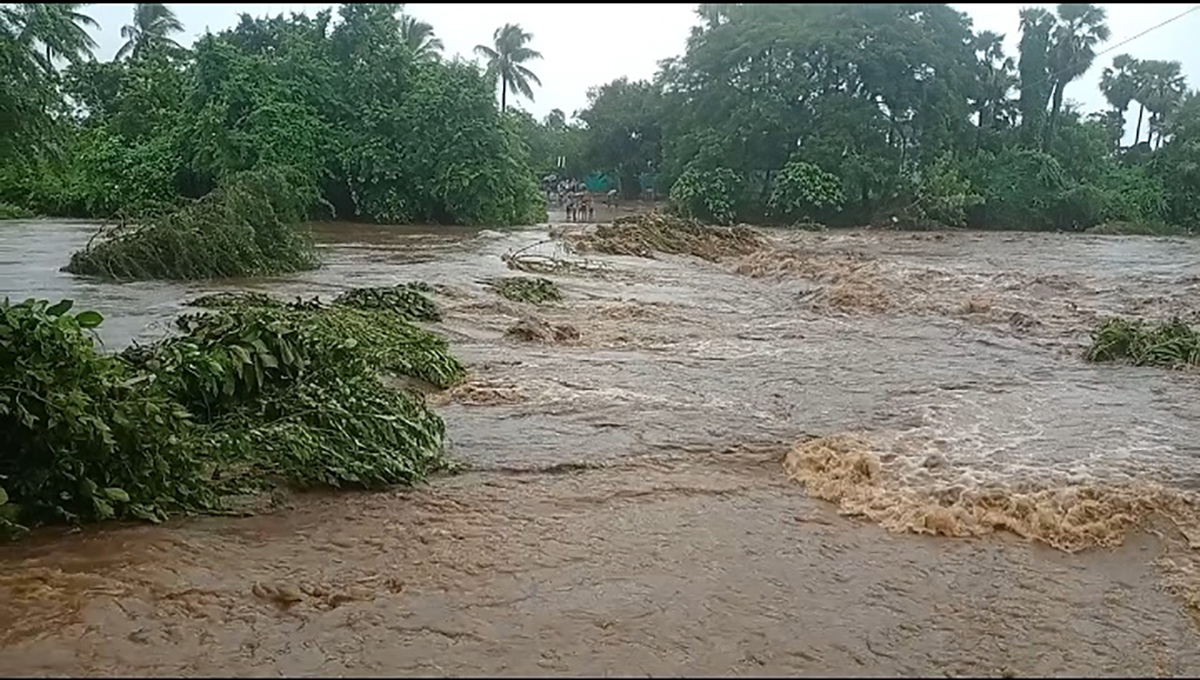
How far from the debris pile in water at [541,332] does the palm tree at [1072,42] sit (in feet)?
123

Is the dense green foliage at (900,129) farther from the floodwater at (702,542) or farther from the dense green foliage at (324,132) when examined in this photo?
the floodwater at (702,542)

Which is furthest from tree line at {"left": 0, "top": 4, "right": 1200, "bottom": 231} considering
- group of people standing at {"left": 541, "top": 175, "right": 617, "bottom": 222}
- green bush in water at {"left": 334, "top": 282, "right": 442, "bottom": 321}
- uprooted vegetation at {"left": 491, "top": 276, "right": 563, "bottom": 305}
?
green bush in water at {"left": 334, "top": 282, "right": 442, "bottom": 321}

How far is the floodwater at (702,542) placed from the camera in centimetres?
452

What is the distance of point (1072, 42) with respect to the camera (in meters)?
44.1

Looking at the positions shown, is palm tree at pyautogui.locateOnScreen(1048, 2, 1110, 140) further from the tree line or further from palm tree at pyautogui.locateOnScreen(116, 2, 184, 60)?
palm tree at pyautogui.locateOnScreen(116, 2, 184, 60)

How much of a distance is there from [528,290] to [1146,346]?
836cm

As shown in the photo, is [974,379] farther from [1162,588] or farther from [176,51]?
[176,51]

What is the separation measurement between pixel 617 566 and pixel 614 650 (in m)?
1.03

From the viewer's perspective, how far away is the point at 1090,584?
552cm

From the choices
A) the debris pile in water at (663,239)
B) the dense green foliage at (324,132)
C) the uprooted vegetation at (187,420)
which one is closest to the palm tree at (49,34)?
the uprooted vegetation at (187,420)

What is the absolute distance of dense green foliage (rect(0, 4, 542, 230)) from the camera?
30.8 m

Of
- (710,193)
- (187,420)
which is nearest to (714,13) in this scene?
(710,193)

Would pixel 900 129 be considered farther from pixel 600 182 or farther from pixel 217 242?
pixel 217 242

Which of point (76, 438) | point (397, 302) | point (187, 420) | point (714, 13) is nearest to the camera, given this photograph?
point (76, 438)
